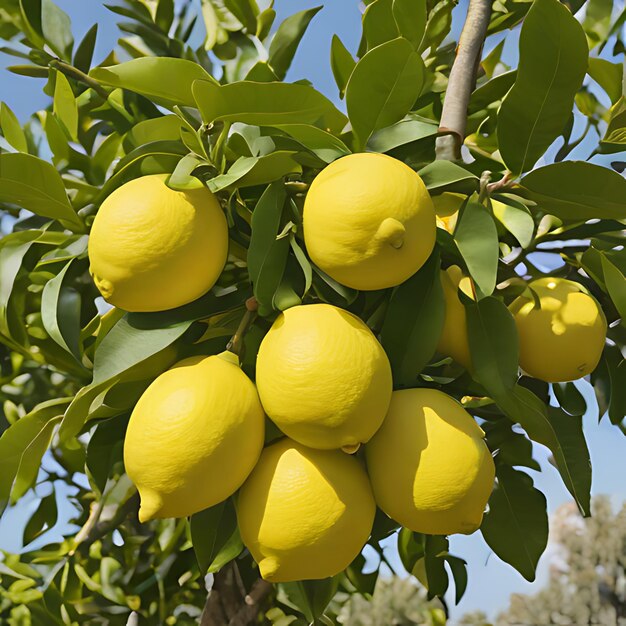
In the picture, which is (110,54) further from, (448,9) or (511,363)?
(511,363)

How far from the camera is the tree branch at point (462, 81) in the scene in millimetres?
659

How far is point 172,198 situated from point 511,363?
0.90 ft

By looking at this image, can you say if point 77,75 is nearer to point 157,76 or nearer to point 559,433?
point 157,76

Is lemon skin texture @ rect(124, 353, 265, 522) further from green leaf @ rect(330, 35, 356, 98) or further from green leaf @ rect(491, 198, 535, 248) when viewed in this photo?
green leaf @ rect(330, 35, 356, 98)

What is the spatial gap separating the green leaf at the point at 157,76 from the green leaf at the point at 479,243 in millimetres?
208

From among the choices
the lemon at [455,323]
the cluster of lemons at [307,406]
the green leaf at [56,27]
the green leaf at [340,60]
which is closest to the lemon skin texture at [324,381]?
the cluster of lemons at [307,406]

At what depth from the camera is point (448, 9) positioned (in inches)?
38.4

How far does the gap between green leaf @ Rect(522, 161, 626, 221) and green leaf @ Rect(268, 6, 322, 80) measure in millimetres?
367

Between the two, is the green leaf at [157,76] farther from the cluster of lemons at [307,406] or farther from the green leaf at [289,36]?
the green leaf at [289,36]

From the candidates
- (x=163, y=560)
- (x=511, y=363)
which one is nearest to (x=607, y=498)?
(x=163, y=560)

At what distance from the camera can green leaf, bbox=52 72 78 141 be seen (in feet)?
2.28

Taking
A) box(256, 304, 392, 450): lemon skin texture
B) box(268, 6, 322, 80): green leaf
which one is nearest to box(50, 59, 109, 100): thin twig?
box(268, 6, 322, 80): green leaf

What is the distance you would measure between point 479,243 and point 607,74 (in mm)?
365

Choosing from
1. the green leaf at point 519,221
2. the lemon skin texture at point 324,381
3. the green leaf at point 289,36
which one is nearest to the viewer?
the lemon skin texture at point 324,381
